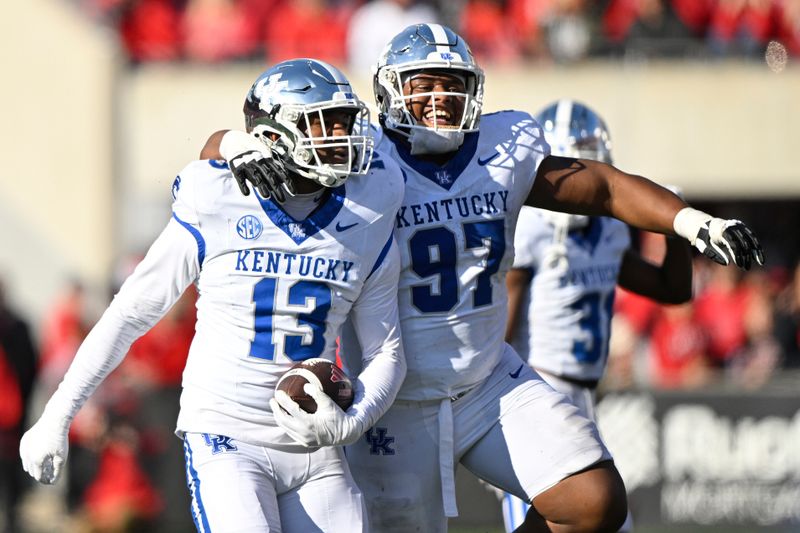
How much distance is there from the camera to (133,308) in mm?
4457

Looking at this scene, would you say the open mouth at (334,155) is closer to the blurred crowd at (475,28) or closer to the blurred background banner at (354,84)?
the blurred background banner at (354,84)

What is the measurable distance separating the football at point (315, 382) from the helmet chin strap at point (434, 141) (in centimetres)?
84

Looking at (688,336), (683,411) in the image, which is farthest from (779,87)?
(683,411)

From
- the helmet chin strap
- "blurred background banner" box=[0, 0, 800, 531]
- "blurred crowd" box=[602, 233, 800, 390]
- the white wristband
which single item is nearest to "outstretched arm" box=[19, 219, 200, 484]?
the helmet chin strap

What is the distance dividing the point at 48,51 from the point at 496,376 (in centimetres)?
920

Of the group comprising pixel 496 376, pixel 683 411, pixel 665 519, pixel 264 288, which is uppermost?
pixel 264 288

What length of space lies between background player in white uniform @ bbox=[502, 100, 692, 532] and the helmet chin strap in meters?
1.37

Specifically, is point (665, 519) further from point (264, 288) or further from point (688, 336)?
point (264, 288)

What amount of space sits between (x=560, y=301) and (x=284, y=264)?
2100 mm

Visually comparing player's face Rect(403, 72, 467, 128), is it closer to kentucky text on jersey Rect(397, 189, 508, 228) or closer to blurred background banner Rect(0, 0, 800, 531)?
kentucky text on jersey Rect(397, 189, 508, 228)

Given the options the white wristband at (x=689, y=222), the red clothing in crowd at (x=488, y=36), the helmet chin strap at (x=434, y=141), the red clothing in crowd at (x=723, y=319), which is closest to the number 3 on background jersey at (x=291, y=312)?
the helmet chin strap at (x=434, y=141)

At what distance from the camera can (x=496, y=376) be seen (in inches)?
196

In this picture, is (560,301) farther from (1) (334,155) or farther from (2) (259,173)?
(2) (259,173)

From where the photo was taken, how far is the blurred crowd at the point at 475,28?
12.6m
